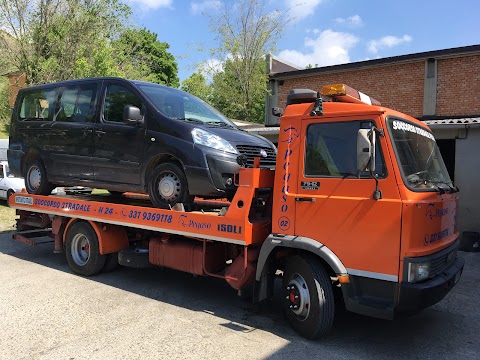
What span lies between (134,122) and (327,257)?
3.08 m

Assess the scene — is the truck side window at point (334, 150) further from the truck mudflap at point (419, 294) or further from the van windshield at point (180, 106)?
the van windshield at point (180, 106)

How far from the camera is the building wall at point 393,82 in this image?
45.3ft

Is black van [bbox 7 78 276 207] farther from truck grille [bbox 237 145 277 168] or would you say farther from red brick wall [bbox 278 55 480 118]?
red brick wall [bbox 278 55 480 118]

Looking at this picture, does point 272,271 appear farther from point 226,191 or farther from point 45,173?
point 45,173

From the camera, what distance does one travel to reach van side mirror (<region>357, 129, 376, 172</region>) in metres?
3.60

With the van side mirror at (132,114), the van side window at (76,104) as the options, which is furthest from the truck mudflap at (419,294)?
the van side window at (76,104)

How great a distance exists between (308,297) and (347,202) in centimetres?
105

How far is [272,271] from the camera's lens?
4.59 m

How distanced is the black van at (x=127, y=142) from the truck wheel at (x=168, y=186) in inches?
0.5

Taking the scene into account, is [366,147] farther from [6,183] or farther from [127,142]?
[6,183]

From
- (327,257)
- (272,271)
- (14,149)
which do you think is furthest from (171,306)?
(14,149)

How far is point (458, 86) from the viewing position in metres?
13.1

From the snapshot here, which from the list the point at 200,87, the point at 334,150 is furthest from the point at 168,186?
the point at 200,87

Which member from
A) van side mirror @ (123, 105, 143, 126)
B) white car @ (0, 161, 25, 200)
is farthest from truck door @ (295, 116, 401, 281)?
white car @ (0, 161, 25, 200)
